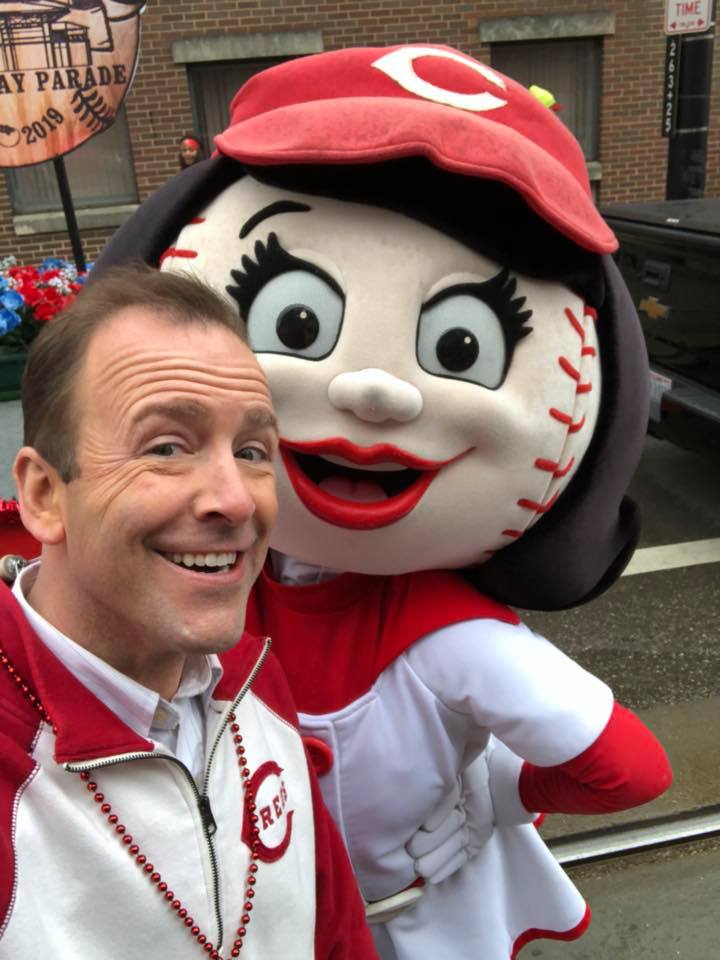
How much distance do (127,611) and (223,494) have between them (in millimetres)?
170

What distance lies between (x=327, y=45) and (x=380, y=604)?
9453 mm

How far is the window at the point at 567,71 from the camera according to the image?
34.1 ft

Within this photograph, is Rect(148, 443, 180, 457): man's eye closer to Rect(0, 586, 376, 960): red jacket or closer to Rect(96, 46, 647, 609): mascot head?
Rect(0, 586, 376, 960): red jacket

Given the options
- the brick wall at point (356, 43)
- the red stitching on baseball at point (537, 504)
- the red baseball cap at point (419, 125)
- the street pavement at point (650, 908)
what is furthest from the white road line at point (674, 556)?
the brick wall at point (356, 43)

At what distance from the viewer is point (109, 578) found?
1024mm

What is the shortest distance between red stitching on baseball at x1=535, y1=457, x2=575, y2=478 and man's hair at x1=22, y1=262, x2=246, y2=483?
2.22ft

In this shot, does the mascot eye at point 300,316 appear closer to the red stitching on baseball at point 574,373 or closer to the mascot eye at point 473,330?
the mascot eye at point 473,330

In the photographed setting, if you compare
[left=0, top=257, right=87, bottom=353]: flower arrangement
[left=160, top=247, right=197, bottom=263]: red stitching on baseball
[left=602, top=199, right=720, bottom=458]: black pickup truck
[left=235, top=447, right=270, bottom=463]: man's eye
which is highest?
[left=160, top=247, right=197, bottom=263]: red stitching on baseball

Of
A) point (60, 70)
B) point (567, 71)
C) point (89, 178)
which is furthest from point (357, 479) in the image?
point (567, 71)

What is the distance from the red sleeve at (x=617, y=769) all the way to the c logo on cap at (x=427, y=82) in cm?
108

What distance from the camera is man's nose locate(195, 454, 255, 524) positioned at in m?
1.02

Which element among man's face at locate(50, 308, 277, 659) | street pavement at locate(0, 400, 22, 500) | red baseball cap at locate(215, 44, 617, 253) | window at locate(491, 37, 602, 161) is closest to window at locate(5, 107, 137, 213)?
window at locate(491, 37, 602, 161)

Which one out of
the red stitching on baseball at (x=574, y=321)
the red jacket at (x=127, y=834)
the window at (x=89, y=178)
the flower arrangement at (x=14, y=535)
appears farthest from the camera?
the window at (x=89, y=178)

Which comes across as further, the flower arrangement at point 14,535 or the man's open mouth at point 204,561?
the flower arrangement at point 14,535
